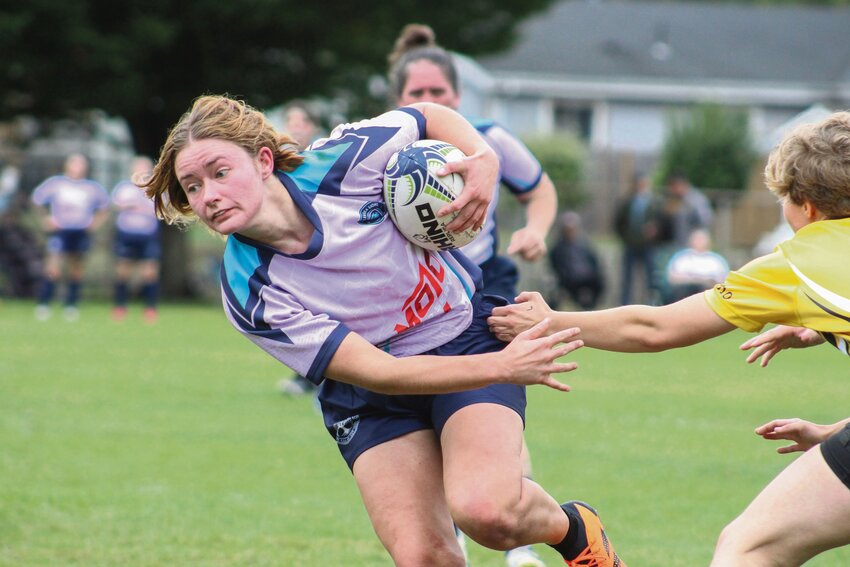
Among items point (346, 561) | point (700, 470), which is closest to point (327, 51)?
point (700, 470)

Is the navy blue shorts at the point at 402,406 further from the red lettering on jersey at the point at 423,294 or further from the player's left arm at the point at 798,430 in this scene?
the player's left arm at the point at 798,430

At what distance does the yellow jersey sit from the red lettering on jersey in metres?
1.06

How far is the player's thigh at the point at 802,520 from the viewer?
3.45m

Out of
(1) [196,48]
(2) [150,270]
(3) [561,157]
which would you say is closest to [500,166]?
(2) [150,270]

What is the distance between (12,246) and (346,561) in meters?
16.6

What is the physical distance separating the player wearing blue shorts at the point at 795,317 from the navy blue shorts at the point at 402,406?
0.41 metres

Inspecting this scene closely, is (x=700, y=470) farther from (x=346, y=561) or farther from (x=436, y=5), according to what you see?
(x=436, y=5)

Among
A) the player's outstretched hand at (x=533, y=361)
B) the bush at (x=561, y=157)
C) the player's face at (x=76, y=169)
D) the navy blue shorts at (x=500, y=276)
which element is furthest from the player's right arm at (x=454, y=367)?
the bush at (x=561, y=157)

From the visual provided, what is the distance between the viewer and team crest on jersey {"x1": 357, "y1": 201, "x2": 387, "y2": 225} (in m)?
4.27

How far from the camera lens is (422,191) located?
13.7 ft

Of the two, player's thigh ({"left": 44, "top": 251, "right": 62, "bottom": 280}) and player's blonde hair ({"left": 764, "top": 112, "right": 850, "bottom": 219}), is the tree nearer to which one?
player's thigh ({"left": 44, "top": 251, "right": 62, "bottom": 280})

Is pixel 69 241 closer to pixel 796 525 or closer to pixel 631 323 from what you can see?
pixel 631 323

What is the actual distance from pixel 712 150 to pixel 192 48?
1571cm

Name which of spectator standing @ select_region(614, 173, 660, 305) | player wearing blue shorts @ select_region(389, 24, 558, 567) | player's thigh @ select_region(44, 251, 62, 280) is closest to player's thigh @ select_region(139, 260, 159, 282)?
player's thigh @ select_region(44, 251, 62, 280)
